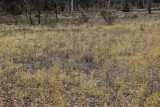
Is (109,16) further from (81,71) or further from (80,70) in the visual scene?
(81,71)

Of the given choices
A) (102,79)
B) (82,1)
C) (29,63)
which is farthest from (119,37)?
(82,1)

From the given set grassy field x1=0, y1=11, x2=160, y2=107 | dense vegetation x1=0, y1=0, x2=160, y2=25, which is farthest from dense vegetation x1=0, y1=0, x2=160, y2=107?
dense vegetation x1=0, y1=0, x2=160, y2=25

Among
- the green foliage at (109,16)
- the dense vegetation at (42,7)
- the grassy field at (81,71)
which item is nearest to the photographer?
the grassy field at (81,71)

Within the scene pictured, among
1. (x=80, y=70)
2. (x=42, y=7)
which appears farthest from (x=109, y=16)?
(x=42, y=7)

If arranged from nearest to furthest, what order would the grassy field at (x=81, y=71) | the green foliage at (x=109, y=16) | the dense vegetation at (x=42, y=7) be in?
the grassy field at (x=81, y=71), the green foliage at (x=109, y=16), the dense vegetation at (x=42, y=7)

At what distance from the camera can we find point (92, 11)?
6031cm

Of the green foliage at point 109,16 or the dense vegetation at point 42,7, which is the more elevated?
the green foliage at point 109,16

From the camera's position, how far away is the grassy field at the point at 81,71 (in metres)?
11.2

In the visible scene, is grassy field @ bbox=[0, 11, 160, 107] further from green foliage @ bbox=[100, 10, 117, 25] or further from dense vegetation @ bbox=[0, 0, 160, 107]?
green foliage @ bbox=[100, 10, 117, 25]

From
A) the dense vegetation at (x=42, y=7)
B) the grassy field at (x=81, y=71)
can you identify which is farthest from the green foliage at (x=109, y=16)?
the grassy field at (x=81, y=71)

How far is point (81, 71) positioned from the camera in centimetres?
1480

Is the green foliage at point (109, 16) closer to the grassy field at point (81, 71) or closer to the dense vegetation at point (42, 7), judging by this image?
the dense vegetation at point (42, 7)

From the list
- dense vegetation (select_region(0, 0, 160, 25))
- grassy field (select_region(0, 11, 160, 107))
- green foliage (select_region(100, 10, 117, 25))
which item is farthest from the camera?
dense vegetation (select_region(0, 0, 160, 25))

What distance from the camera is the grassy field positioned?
441 inches
